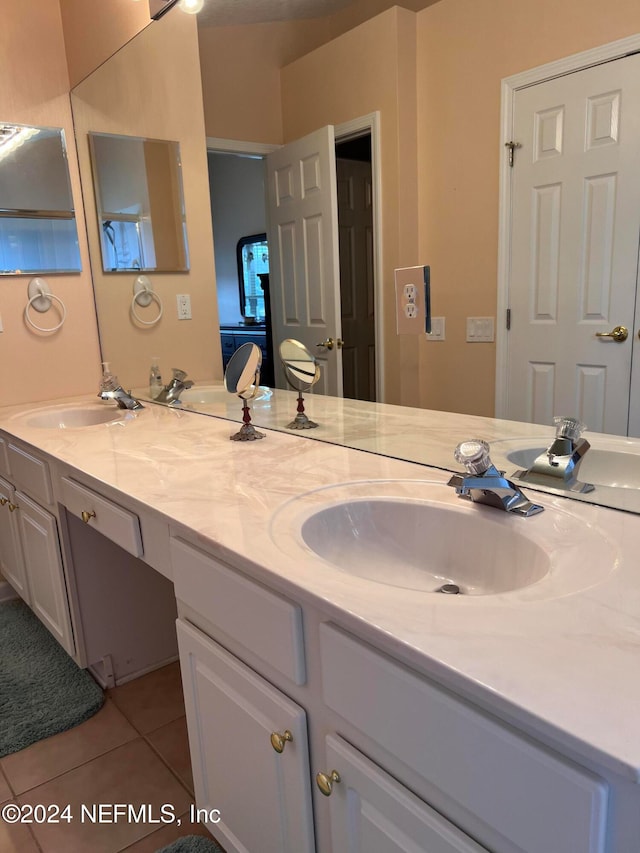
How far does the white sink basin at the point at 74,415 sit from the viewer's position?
7.93 ft

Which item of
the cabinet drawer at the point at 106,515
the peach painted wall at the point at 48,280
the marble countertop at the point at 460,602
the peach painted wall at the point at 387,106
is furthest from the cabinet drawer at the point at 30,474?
the peach painted wall at the point at 387,106

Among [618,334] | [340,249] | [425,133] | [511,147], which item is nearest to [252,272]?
[340,249]

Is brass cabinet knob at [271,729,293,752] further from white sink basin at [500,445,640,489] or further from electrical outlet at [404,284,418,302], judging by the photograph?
electrical outlet at [404,284,418,302]

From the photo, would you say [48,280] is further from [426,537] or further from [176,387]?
[426,537]

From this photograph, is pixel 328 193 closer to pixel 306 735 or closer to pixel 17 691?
pixel 306 735

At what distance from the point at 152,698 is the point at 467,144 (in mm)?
1856

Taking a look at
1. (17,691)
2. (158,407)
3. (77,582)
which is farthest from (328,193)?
(17,691)

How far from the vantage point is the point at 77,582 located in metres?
1.96

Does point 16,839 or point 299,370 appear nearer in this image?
point 16,839

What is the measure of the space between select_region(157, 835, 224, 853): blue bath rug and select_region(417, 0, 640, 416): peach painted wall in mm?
1148

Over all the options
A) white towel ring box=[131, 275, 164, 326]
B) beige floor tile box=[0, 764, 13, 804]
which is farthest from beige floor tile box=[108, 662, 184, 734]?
white towel ring box=[131, 275, 164, 326]

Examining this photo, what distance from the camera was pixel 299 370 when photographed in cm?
174

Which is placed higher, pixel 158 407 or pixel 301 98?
pixel 301 98

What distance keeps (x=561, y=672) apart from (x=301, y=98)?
1.41 m
